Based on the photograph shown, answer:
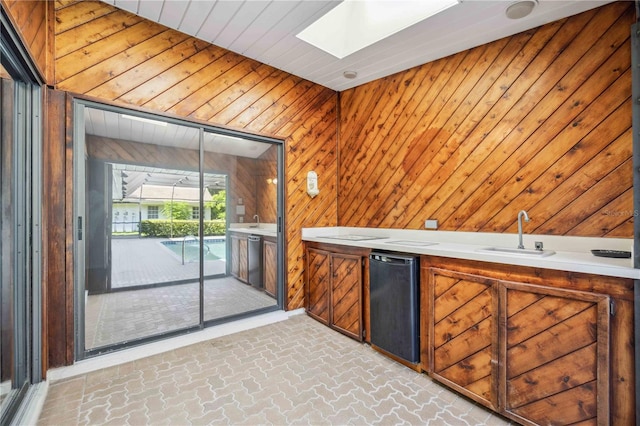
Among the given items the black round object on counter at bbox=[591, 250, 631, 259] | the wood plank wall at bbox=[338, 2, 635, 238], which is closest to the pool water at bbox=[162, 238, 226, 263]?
the wood plank wall at bbox=[338, 2, 635, 238]

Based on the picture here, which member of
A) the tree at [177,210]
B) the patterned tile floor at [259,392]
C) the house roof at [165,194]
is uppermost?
the house roof at [165,194]

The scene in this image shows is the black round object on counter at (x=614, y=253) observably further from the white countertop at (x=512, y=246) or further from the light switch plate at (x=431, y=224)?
the light switch plate at (x=431, y=224)

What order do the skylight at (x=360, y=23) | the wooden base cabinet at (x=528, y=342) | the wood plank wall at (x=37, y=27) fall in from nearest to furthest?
the wooden base cabinet at (x=528, y=342)
the wood plank wall at (x=37, y=27)
the skylight at (x=360, y=23)

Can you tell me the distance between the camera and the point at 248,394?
204cm

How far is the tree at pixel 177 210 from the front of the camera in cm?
353

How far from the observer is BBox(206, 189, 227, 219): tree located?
Result: 3474mm

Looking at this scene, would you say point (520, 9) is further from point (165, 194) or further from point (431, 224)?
point (165, 194)

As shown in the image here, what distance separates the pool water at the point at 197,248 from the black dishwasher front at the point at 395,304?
1.83 m

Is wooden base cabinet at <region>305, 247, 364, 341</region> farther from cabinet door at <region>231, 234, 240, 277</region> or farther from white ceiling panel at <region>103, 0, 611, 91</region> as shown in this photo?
→ white ceiling panel at <region>103, 0, 611, 91</region>

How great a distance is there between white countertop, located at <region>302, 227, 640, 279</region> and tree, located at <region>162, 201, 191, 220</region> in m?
1.51

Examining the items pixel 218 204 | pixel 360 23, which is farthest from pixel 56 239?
pixel 360 23

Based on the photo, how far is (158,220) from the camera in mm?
3447

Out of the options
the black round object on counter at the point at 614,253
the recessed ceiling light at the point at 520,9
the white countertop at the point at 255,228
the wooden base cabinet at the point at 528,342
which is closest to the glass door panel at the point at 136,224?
the white countertop at the point at 255,228

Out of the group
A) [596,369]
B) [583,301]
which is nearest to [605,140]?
[583,301]
